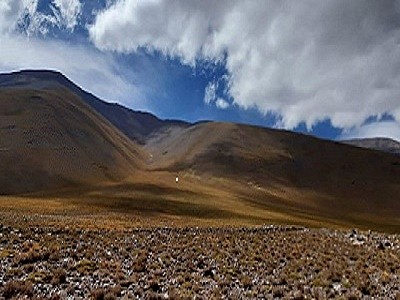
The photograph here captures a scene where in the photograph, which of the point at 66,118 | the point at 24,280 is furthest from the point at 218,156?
the point at 24,280

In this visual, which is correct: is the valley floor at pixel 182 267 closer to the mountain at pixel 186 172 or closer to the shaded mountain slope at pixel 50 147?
the mountain at pixel 186 172

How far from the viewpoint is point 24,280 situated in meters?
16.9

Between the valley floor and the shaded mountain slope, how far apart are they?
89.5 metres

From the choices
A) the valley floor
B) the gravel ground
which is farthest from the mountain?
the gravel ground

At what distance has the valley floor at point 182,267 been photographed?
17094mm

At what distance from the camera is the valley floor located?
1709 cm

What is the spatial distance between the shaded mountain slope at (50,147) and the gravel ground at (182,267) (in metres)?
89.7

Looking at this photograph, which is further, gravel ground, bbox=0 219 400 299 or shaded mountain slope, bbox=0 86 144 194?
shaded mountain slope, bbox=0 86 144 194

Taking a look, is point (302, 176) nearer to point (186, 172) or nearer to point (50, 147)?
point (186, 172)

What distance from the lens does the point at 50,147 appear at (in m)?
145

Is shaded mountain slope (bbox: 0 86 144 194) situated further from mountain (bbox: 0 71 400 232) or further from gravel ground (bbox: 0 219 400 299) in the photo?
gravel ground (bbox: 0 219 400 299)

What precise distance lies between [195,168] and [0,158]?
68648mm

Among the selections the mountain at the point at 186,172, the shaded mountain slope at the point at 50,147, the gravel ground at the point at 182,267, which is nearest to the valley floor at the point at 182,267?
the gravel ground at the point at 182,267

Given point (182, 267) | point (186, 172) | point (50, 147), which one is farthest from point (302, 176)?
point (182, 267)
